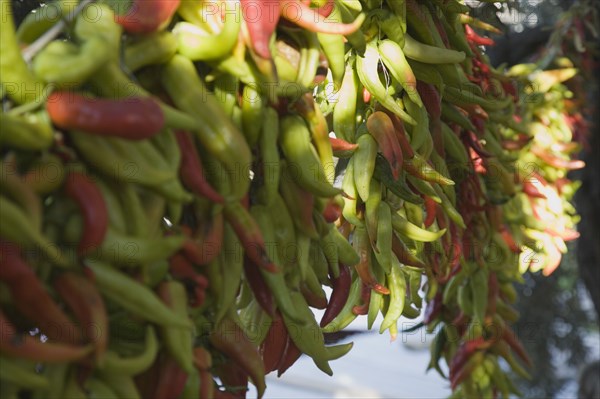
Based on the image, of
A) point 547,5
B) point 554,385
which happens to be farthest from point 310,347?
point 554,385

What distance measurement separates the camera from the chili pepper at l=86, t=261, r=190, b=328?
1.73 feet

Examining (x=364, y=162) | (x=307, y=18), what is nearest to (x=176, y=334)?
(x=307, y=18)

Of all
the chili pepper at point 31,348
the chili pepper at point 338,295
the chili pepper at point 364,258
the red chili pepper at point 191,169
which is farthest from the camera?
the chili pepper at point 364,258

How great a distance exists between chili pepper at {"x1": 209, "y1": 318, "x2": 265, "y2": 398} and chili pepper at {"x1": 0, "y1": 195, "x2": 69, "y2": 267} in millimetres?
172

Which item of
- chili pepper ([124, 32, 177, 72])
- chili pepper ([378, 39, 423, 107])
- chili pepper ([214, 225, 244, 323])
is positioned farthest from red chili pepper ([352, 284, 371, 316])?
chili pepper ([124, 32, 177, 72])

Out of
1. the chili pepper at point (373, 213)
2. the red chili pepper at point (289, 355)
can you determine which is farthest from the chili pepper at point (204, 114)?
the chili pepper at point (373, 213)

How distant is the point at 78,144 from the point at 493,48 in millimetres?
1749

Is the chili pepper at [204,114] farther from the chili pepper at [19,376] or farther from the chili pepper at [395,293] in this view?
the chili pepper at [395,293]

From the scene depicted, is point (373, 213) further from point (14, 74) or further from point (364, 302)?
point (14, 74)

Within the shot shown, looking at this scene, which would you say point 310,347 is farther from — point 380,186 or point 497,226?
point 497,226

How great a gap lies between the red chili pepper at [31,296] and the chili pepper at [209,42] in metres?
0.19

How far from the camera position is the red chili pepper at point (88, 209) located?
518 millimetres

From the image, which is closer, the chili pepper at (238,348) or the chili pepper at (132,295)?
the chili pepper at (132,295)

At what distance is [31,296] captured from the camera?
19.7 inches
